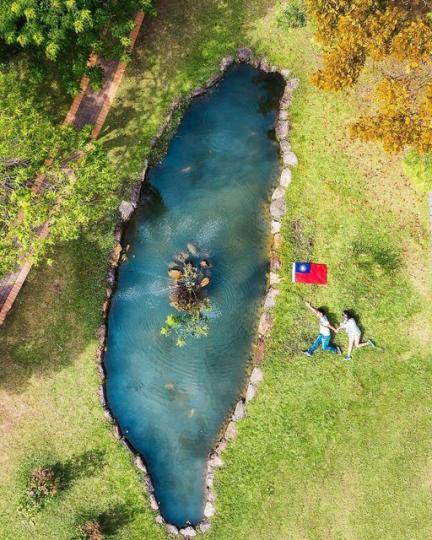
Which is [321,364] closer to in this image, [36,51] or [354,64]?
[354,64]

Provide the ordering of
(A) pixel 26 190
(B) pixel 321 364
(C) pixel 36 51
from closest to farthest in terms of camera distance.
A: (A) pixel 26 190
(C) pixel 36 51
(B) pixel 321 364

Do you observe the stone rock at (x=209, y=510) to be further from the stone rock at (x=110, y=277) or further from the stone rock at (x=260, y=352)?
the stone rock at (x=110, y=277)

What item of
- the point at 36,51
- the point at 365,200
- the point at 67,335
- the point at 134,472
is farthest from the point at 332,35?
the point at 134,472

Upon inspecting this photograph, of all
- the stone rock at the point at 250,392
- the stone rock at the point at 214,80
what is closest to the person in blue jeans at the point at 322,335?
the stone rock at the point at 250,392

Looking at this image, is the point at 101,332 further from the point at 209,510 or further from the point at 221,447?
the point at 209,510

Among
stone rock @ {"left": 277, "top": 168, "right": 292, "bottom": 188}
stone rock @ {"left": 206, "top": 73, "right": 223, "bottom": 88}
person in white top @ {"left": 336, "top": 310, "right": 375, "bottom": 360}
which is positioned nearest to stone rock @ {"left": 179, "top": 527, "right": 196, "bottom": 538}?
person in white top @ {"left": 336, "top": 310, "right": 375, "bottom": 360}

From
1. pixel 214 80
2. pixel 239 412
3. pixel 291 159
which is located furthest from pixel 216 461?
pixel 214 80
